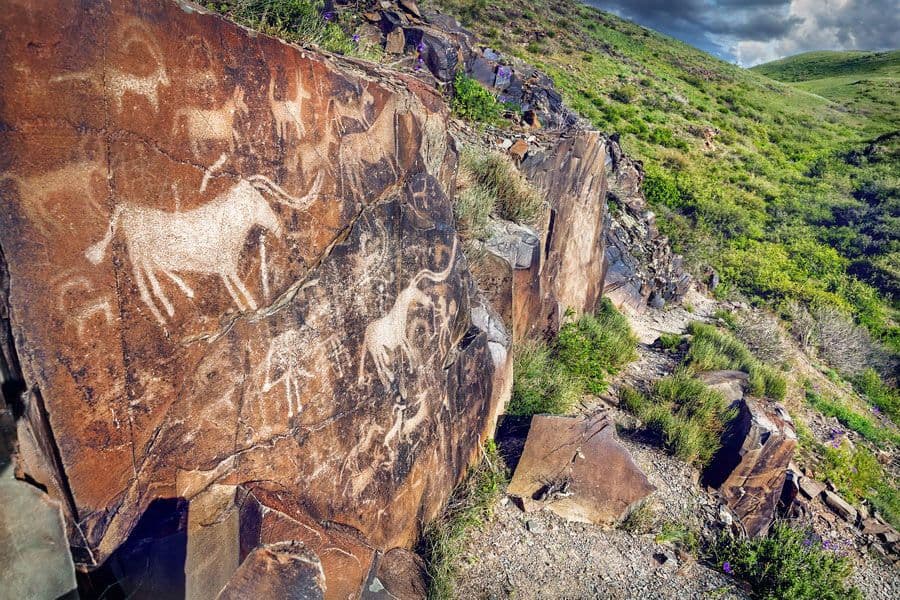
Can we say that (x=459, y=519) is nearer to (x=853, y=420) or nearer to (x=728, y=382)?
(x=728, y=382)

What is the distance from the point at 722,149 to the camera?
1795 cm

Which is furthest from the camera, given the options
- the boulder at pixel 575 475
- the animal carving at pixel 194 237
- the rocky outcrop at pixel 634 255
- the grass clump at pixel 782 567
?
the rocky outcrop at pixel 634 255

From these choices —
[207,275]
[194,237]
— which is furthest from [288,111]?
[207,275]

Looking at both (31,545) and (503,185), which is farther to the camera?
(503,185)

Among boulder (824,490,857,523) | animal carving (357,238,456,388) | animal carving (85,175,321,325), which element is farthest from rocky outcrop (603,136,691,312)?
animal carving (85,175,321,325)

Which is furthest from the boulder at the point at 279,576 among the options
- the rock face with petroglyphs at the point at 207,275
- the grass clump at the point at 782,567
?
the grass clump at the point at 782,567

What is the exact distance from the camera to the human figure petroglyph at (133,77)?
1.58m

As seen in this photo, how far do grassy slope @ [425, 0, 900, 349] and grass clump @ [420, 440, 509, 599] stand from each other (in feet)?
30.1

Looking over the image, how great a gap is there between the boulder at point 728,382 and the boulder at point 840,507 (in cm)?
135

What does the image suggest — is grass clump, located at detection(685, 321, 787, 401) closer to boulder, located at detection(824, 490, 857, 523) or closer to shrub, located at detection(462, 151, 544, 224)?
boulder, located at detection(824, 490, 857, 523)

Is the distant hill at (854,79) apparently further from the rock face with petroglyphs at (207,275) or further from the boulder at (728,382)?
the rock face with petroglyphs at (207,275)

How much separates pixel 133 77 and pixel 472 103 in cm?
607

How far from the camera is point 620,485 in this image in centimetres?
383

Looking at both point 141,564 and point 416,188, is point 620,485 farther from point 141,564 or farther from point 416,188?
point 141,564
